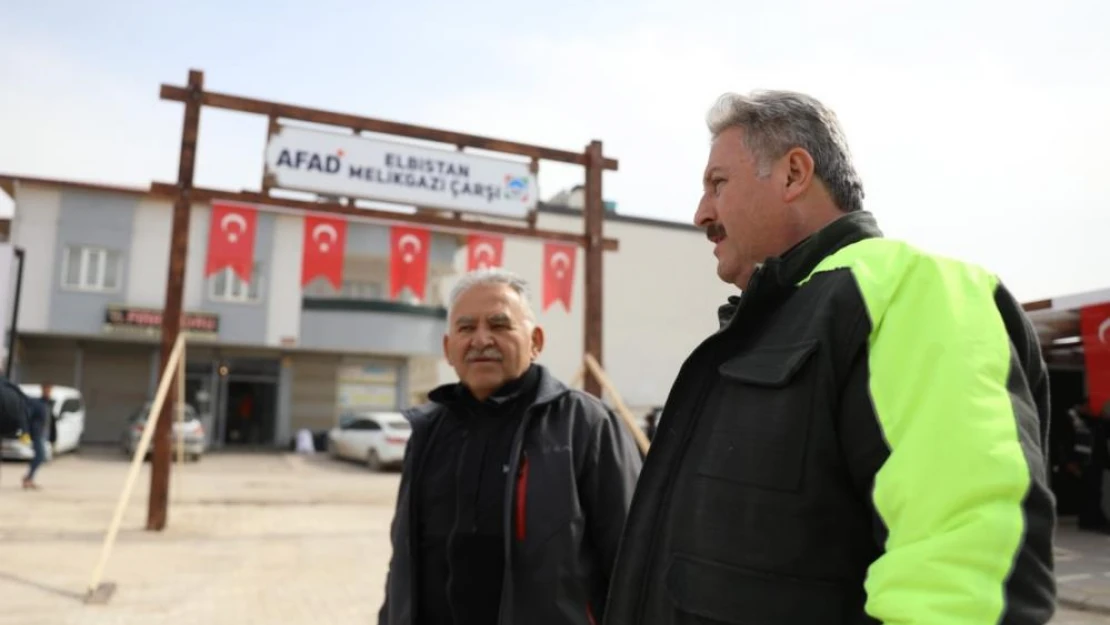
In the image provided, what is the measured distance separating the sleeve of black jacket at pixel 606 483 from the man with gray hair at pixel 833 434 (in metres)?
1.05

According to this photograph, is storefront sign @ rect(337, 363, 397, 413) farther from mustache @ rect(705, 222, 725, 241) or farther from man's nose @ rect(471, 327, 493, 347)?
mustache @ rect(705, 222, 725, 241)

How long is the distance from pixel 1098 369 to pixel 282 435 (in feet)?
76.6

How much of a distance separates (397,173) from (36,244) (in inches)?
745

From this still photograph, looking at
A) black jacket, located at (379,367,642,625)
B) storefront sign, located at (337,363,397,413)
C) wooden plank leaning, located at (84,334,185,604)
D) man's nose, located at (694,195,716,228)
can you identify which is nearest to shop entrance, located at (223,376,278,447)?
storefront sign, located at (337,363,397,413)

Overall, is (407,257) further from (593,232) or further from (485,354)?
(485,354)

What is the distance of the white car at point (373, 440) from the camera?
65.5 feet

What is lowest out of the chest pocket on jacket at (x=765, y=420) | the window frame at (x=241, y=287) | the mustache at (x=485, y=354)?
the chest pocket on jacket at (x=765, y=420)

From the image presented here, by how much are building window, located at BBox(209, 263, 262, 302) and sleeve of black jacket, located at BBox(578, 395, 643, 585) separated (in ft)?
76.7

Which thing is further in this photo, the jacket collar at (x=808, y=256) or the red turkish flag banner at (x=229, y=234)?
the red turkish flag banner at (x=229, y=234)

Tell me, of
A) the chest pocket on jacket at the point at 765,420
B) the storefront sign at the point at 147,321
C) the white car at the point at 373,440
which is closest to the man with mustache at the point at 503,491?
the chest pocket on jacket at the point at 765,420

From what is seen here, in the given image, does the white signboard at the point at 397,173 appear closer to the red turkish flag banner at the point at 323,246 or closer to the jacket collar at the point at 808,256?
the red turkish flag banner at the point at 323,246

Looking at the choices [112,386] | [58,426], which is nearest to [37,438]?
[58,426]

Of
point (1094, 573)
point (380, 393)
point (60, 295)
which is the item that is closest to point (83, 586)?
point (1094, 573)

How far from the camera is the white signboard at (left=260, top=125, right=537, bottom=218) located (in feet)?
26.4
